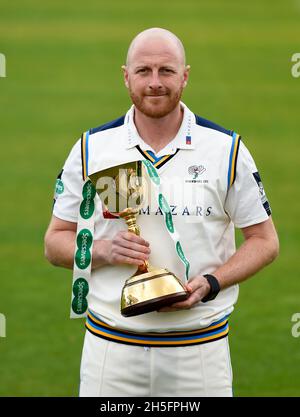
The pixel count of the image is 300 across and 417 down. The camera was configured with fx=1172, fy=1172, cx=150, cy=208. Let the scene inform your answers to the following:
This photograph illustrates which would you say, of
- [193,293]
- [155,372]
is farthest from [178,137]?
[155,372]

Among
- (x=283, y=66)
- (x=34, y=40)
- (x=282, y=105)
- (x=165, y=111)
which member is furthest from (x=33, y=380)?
(x=34, y=40)

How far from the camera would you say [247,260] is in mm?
4492

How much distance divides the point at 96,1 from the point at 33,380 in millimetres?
26220

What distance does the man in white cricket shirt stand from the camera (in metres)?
4.44

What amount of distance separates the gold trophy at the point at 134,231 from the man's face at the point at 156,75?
0.23 m

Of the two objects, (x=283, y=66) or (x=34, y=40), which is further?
(x=34, y=40)

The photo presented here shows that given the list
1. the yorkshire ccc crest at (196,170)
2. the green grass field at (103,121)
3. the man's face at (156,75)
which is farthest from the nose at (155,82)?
the green grass field at (103,121)

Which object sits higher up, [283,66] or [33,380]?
[283,66]

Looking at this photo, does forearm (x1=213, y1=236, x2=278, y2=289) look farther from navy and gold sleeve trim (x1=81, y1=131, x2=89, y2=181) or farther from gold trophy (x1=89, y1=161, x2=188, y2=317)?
navy and gold sleeve trim (x1=81, y1=131, x2=89, y2=181)

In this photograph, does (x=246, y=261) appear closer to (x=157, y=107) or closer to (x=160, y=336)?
(x=160, y=336)

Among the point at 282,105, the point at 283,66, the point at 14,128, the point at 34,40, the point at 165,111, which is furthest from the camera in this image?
the point at 34,40

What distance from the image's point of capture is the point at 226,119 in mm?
17797

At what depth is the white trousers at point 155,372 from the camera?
14.7 feet
